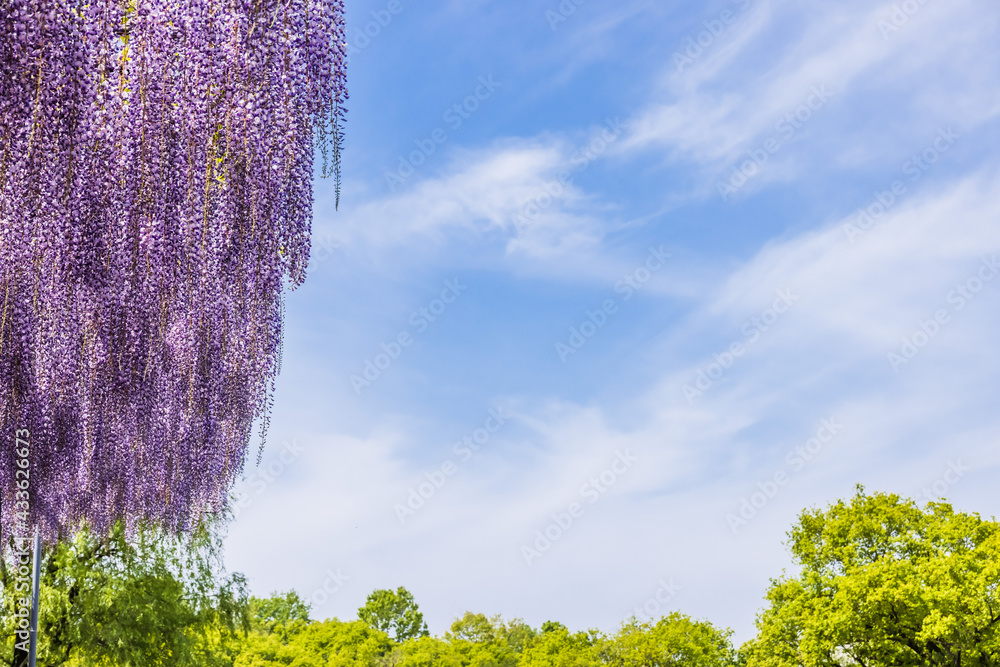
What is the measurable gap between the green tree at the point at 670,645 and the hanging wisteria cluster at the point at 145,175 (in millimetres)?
40509

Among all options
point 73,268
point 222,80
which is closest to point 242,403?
Answer: point 73,268

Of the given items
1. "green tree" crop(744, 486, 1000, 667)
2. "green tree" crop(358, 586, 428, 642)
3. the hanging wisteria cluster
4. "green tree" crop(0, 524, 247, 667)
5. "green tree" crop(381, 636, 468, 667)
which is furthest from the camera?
"green tree" crop(358, 586, 428, 642)

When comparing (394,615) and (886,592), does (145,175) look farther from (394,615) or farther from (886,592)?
(394,615)

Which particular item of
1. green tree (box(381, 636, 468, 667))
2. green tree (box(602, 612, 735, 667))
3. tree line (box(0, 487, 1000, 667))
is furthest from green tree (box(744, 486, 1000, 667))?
green tree (box(381, 636, 468, 667))

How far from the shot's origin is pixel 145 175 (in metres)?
Result: 9.23

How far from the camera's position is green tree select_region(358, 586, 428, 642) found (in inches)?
3563

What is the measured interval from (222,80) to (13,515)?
9672 mm

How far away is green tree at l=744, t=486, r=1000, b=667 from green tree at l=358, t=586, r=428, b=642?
6280 cm

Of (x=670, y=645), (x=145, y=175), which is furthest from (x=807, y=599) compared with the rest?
(x=145, y=175)

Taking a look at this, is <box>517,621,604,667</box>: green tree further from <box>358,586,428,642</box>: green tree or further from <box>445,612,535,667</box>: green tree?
<box>358,586,428,642</box>: green tree

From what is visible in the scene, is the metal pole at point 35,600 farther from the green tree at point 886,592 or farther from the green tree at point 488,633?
the green tree at point 488,633

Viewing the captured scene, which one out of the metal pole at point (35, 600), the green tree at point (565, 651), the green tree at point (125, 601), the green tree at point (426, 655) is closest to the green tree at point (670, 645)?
the green tree at point (565, 651)

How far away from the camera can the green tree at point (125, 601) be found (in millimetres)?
23156

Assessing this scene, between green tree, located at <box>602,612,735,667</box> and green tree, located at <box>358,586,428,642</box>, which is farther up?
green tree, located at <box>358,586,428,642</box>
